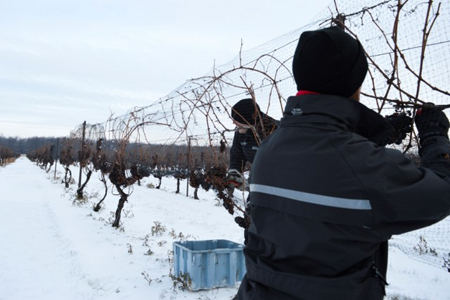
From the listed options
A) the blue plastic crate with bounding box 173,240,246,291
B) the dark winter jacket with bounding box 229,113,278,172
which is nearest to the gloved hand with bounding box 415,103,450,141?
the dark winter jacket with bounding box 229,113,278,172

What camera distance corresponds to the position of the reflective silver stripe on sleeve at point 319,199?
960 mm

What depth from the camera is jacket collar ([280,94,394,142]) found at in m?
1.07

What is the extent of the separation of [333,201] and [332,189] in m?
0.03

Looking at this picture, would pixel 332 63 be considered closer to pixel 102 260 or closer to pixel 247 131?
pixel 247 131

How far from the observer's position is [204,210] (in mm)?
12883

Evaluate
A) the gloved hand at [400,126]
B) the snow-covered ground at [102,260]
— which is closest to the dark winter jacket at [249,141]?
the gloved hand at [400,126]

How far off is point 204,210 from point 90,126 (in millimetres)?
6518

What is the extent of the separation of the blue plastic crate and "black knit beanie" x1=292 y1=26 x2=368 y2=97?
3.40 metres

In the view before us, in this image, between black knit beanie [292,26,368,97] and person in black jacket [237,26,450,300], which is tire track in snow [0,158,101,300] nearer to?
person in black jacket [237,26,450,300]

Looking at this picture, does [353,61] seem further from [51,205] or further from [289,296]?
[51,205]

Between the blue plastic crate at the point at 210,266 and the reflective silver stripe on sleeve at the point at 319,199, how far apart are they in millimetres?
3281

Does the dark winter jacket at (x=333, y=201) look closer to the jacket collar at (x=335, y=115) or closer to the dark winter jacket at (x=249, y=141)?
the jacket collar at (x=335, y=115)

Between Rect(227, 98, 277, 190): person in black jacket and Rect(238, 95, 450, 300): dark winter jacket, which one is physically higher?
Rect(227, 98, 277, 190): person in black jacket

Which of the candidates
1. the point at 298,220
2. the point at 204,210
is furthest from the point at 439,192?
the point at 204,210
